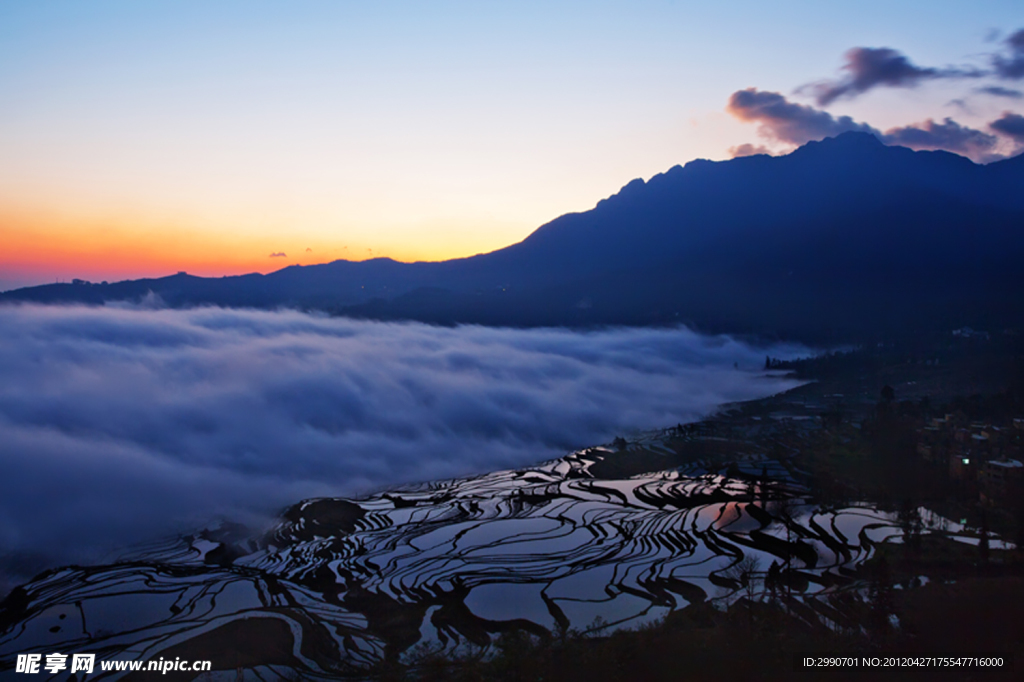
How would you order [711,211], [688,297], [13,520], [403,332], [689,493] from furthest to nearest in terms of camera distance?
1. [711,211]
2. [688,297]
3. [403,332]
4. [689,493]
5. [13,520]

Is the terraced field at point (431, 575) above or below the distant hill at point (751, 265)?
below

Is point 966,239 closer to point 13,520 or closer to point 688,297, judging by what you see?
point 688,297

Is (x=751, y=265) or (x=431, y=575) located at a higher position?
(x=751, y=265)

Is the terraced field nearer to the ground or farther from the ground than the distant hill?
nearer to the ground

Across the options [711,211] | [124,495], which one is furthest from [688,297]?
[124,495]

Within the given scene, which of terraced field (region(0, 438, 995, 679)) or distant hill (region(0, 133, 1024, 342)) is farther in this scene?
distant hill (region(0, 133, 1024, 342))

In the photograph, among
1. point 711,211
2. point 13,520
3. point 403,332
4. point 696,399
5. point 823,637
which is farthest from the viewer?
point 711,211

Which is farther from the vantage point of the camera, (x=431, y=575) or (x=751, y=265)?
(x=751, y=265)

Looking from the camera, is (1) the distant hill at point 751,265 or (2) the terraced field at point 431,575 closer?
(2) the terraced field at point 431,575
